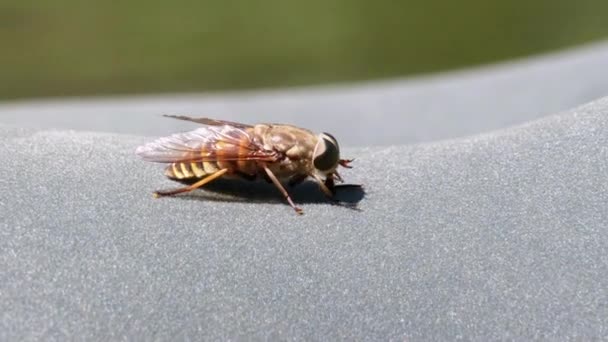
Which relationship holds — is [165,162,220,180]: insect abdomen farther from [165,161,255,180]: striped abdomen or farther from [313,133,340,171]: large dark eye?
[313,133,340,171]: large dark eye

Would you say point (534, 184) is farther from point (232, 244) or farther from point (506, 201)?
point (232, 244)

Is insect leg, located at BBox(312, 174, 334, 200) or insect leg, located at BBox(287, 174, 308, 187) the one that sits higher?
insect leg, located at BBox(312, 174, 334, 200)

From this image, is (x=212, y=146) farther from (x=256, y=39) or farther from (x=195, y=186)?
(x=256, y=39)

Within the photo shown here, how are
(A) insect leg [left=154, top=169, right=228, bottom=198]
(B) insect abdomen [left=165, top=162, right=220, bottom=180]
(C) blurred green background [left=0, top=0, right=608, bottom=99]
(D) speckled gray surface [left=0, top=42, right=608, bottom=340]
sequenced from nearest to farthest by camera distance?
1. (D) speckled gray surface [left=0, top=42, right=608, bottom=340]
2. (A) insect leg [left=154, top=169, right=228, bottom=198]
3. (B) insect abdomen [left=165, top=162, right=220, bottom=180]
4. (C) blurred green background [left=0, top=0, right=608, bottom=99]

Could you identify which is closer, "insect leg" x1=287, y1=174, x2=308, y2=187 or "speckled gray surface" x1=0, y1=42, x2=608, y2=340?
"speckled gray surface" x1=0, y1=42, x2=608, y2=340

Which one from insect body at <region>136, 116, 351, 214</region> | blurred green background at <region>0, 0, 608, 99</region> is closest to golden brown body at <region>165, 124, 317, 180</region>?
insect body at <region>136, 116, 351, 214</region>
